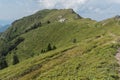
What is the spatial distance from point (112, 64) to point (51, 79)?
519 inches

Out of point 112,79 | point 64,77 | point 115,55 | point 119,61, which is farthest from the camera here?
point 115,55

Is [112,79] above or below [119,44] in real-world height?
below

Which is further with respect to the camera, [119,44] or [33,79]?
[119,44]

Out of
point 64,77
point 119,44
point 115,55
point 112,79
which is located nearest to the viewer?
point 112,79

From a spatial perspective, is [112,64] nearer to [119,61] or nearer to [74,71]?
[119,61]

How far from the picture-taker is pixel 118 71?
5569cm

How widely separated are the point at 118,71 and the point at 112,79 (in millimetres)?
6276

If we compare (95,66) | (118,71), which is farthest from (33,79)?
(118,71)

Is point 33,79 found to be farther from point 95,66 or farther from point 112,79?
point 112,79

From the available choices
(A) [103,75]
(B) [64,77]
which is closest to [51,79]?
(B) [64,77]

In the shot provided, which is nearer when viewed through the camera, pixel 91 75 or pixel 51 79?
pixel 91 75

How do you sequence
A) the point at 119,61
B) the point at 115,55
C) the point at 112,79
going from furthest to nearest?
the point at 115,55 < the point at 119,61 < the point at 112,79

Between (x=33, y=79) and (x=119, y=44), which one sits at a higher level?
(x=119, y=44)

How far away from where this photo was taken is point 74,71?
61.0 meters
